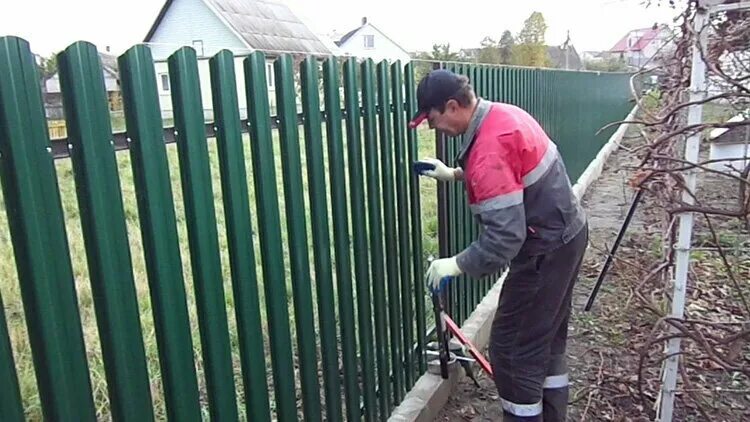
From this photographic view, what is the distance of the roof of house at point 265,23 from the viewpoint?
1923cm

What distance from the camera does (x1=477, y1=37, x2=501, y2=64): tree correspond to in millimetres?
30469

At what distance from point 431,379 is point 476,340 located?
28.1 inches

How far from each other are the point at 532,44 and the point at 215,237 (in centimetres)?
3480

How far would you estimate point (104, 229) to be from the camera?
155 centimetres

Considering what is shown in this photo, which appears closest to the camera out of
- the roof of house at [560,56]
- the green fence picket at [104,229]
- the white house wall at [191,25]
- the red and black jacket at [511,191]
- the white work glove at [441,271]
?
the green fence picket at [104,229]

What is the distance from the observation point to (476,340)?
4.23 metres

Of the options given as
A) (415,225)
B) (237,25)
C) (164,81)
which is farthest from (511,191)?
(237,25)

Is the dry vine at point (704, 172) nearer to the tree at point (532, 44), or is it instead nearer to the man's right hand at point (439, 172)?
the man's right hand at point (439, 172)

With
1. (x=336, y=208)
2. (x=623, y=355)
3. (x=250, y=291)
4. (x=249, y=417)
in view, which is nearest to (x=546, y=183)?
(x=336, y=208)

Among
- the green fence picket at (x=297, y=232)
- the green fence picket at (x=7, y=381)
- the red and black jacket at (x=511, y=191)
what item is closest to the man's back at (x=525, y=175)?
the red and black jacket at (x=511, y=191)

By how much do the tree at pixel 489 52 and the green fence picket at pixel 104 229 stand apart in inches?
1140

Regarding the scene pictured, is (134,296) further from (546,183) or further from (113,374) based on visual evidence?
(546,183)

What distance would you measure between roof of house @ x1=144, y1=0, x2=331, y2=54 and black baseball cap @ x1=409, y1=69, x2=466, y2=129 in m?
16.1

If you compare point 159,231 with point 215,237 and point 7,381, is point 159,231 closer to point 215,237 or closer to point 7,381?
point 215,237
